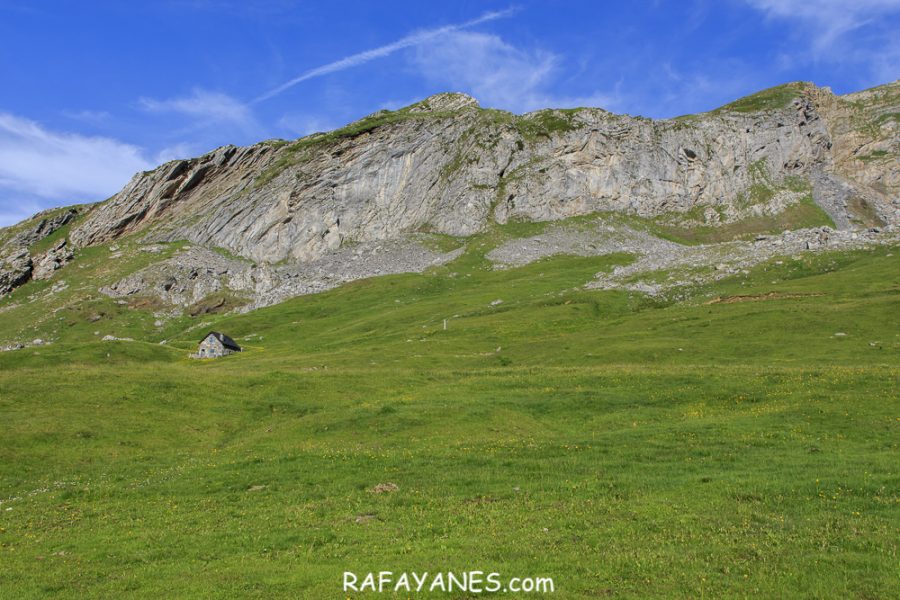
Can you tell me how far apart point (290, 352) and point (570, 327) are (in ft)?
158

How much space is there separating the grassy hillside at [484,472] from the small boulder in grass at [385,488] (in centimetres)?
28

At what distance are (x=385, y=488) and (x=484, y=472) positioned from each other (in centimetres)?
480

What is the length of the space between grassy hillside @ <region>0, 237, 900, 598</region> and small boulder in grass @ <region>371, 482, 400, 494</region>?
0.93 feet

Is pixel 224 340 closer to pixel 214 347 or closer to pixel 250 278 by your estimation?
pixel 214 347

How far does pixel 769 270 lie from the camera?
389ft

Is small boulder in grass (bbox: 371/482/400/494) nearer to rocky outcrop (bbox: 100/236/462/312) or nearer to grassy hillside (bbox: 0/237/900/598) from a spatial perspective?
grassy hillside (bbox: 0/237/900/598)

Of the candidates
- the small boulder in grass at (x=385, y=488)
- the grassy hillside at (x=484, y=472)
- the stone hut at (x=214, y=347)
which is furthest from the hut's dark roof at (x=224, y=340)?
the small boulder in grass at (x=385, y=488)

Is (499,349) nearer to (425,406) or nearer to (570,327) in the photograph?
(570,327)

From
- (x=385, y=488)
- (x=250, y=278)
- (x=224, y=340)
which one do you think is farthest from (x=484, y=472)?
(x=250, y=278)

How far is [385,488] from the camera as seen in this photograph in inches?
1088

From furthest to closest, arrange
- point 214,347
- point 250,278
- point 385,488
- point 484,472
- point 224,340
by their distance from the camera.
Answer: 1. point 250,278
2. point 224,340
3. point 214,347
4. point 484,472
5. point 385,488

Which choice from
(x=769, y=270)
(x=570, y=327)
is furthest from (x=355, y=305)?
(x=769, y=270)

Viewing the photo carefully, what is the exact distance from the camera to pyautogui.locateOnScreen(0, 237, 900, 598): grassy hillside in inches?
711

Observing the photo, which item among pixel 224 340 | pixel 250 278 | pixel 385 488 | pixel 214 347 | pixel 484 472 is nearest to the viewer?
pixel 385 488
